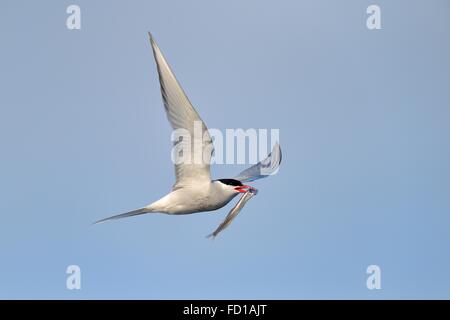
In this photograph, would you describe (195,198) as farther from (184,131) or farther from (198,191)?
(184,131)

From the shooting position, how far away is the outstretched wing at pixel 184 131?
364 cm

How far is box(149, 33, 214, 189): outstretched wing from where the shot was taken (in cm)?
364

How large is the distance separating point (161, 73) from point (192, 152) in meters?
0.72

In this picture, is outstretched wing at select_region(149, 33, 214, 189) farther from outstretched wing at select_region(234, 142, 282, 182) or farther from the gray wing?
outstretched wing at select_region(234, 142, 282, 182)

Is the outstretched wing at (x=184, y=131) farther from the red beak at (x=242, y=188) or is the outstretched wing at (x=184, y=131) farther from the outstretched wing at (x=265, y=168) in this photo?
the outstretched wing at (x=265, y=168)

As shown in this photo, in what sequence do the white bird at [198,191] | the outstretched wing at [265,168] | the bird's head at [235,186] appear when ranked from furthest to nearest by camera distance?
1. the outstretched wing at [265,168]
2. the bird's head at [235,186]
3. the white bird at [198,191]

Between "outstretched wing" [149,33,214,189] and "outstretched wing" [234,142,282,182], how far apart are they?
1125mm

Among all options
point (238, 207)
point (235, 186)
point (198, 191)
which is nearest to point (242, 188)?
point (235, 186)

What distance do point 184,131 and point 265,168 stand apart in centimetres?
168

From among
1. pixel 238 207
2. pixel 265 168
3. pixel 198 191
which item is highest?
pixel 265 168

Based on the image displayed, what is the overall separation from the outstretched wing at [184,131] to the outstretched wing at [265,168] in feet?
3.69

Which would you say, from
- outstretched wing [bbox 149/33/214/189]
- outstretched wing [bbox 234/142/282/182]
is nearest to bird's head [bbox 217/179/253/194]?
Result: outstretched wing [bbox 149/33/214/189]

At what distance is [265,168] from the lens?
212 inches

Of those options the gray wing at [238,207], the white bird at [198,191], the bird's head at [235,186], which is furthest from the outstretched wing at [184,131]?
the gray wing at [238,207]
